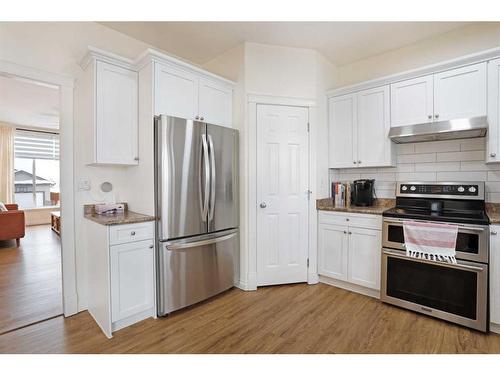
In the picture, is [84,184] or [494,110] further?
[84,184]

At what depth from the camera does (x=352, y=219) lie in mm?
2881

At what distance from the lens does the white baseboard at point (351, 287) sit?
9.11 ft

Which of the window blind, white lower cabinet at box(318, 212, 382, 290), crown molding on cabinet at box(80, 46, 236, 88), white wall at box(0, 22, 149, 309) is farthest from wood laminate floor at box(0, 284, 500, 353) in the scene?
the window blind

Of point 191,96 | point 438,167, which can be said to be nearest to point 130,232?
point 191,96

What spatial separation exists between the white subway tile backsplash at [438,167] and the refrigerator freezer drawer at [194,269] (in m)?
2.20

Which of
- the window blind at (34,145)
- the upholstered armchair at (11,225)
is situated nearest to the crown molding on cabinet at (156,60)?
the upholstered armchair at (11,225)

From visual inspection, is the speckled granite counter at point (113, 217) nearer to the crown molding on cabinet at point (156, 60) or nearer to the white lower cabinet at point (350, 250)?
the crown molding on cabinet at point (156, 60)

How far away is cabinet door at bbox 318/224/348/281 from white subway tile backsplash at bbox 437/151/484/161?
4.16 feet

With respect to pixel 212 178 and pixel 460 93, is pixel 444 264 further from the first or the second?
pixel 212 178

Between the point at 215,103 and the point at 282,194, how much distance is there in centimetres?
126

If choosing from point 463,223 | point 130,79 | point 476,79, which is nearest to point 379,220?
point 463,223

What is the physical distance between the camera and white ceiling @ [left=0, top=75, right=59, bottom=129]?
4.26m

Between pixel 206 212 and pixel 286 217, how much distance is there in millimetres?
979

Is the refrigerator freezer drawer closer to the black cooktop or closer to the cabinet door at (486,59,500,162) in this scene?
the black cooktop
